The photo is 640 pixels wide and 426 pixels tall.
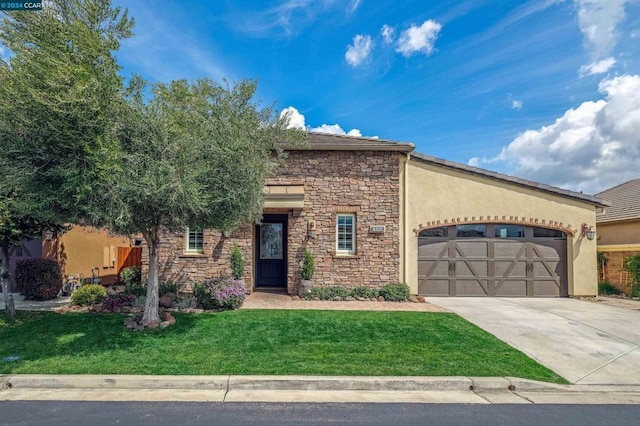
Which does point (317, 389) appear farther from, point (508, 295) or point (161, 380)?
point (508, 295)

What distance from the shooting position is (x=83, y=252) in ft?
46.3

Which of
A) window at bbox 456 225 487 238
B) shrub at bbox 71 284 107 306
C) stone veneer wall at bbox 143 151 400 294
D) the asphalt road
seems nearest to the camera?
the asphalt road

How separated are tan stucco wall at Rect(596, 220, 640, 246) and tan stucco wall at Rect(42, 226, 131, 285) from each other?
20032 millimetres

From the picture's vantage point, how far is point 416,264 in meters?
12.6

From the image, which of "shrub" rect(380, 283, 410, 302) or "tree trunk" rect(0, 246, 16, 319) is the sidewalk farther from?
"shrub" rect(380, 283, 410, 302)

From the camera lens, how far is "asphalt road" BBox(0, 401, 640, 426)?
4.45 meters

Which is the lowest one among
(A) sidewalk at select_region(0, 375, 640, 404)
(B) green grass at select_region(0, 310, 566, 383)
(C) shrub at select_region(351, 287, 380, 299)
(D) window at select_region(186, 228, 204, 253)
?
(A) sidewalk at select_region(0, 375, 640, 404)

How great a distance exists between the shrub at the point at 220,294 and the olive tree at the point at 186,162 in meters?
1.91

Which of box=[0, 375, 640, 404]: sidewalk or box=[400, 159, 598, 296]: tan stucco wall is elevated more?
box=[400, 159, 598, 296]: tan stucco wall

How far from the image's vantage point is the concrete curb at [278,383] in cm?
546

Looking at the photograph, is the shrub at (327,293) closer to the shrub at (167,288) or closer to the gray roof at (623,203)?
the shrub at (167,288)

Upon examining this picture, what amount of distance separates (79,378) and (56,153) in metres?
3.62

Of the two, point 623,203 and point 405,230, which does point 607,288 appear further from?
point 405,230

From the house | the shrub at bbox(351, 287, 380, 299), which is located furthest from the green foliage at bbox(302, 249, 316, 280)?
the house
